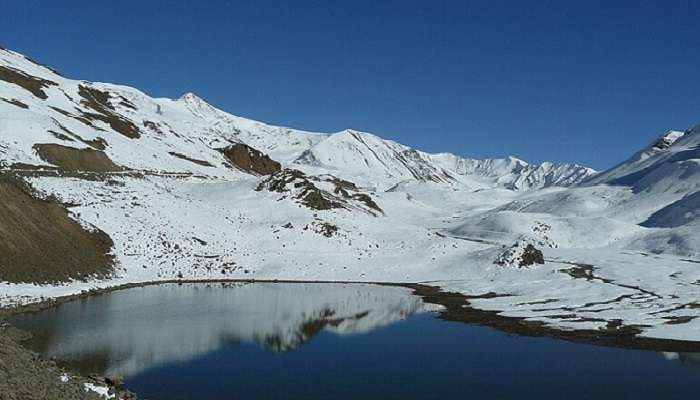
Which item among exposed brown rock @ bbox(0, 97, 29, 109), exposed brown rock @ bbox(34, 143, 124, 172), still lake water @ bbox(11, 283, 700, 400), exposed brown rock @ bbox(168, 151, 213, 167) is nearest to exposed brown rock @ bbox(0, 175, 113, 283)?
still lake water @ bbox(11, 283, 700, 400)

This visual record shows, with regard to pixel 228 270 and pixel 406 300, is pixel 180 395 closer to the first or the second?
pixel 406 300

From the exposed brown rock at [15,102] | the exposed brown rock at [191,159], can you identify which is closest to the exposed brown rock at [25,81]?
the exposed brown rock at [15,102]

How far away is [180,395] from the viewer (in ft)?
79.2

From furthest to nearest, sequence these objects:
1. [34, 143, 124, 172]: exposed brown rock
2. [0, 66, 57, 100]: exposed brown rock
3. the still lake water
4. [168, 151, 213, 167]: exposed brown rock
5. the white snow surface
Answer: [0, 66, 57, 100]: exposed brown rock
[168, 151, 213, 167]: exposed brown rock
[34, 143, 124, 172]: exposed brown rock
the white snow surface
the still lake water

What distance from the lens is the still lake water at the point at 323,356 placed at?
84.7 ft

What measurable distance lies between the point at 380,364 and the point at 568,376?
28.2 ft

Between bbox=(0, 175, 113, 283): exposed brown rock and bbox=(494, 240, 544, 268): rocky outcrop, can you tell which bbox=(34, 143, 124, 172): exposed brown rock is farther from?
bbox=(494, 240, 544, 268): rocky outcrop

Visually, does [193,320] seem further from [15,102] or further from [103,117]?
[103,117]

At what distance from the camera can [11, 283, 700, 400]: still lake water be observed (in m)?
25.8

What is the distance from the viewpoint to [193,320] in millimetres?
39438

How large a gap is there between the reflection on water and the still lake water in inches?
Answer: 3.8

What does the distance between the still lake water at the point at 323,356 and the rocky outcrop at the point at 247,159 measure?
4155 inches

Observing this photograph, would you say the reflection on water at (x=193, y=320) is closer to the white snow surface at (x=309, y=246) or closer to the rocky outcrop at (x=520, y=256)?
the white snow surface at (x=309, y=246)

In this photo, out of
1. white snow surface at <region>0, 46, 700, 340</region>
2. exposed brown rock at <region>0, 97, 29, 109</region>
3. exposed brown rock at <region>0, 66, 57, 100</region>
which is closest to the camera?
white snow surface at <region>0, 46, 700, 340</region>
